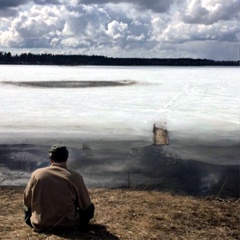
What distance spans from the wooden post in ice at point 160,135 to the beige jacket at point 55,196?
8248mm

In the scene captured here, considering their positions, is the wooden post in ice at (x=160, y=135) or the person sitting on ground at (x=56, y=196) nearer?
the person sitting on ground at (x=56, y=196)

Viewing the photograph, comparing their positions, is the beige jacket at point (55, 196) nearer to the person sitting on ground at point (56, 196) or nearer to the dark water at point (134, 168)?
the person sitting on ground at point (56, 196)

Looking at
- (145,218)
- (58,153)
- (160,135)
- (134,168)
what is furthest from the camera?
(160,135)

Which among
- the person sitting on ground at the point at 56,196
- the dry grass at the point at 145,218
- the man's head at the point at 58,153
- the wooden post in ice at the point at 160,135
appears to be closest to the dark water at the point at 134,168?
the wooden post in ice at the point at 160,135

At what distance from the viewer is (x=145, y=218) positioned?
20.1 ft

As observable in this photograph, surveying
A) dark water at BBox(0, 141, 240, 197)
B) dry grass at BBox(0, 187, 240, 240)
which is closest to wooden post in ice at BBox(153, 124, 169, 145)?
dark water at BBox(0, 141, 240, 197)

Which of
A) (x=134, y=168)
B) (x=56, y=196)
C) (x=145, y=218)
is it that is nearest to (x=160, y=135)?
(x=134, y=168)

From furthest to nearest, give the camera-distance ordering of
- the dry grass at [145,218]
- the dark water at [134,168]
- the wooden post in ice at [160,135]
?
the wooden post in ice at [160,135] < the dark water at [134,168] < the dry grass at [145,218]

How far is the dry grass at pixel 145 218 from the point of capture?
17.8ft

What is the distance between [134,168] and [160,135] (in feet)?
16.0

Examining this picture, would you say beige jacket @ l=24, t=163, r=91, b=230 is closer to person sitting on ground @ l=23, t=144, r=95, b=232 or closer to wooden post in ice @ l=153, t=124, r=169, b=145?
person sitting on ground @ l=23, t=144, r=95, b=232

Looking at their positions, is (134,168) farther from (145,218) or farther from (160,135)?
(160,135)

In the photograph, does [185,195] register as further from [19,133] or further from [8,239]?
[19,133]

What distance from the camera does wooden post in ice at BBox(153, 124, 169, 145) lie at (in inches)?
526
